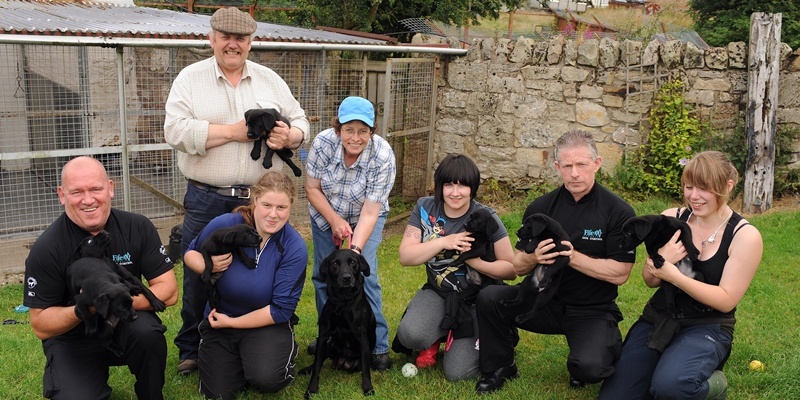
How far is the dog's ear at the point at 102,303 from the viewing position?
3.28 metres

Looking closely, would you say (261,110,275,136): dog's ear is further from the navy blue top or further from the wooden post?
the wooden post

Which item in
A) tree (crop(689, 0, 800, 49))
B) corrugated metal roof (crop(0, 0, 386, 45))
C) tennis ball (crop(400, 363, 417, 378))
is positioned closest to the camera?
tennis ball (crop(400, 363, 417, 378))

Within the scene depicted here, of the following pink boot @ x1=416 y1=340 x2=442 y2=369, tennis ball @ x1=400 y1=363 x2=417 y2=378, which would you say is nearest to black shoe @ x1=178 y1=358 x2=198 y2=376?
tennis ball @ x1=400 y1=363 x2=417 y2=378

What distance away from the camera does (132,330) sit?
12.3 feet

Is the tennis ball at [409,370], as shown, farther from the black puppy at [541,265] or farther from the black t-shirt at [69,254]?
the black t-shirt at [69,254]

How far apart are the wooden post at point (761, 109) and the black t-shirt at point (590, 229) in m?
4.99

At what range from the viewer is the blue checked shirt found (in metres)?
4.56

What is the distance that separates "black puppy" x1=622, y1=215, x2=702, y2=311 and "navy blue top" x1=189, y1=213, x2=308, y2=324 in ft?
5.87

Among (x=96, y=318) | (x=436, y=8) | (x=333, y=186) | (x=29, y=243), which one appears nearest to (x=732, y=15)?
(x=436, y=8)

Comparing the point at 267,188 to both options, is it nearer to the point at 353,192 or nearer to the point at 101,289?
the point at 353,192

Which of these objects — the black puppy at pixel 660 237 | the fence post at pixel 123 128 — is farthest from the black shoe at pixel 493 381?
the fence post at pixel 123 128

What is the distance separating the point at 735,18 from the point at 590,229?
10160mm

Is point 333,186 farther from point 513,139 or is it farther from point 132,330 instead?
point 513,139

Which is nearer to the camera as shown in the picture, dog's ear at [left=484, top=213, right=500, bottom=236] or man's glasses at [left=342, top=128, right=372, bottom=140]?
dog's ear at [left=484, top=213, right=500, bottom=236]
